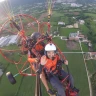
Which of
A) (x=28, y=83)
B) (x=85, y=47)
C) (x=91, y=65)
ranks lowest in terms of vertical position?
(x=85, y=47)

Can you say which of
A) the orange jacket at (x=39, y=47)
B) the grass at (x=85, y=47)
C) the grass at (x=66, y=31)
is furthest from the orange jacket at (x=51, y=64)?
the grass at (x=66, y=31)

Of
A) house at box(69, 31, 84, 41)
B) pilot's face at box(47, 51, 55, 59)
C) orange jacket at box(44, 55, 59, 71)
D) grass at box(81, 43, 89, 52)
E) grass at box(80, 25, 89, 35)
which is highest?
pilot's face at box(47, 51, 55, 59)

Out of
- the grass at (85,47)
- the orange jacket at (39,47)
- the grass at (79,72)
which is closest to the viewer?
the orange jacket at (39,47)

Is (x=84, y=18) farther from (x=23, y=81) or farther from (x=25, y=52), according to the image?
(x=25, y=52)

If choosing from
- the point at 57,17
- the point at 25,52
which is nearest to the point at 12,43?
the point at 57,17

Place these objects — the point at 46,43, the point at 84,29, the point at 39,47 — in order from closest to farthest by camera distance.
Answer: the point at 39,47 < the point at 46,43 < the point at 84,29

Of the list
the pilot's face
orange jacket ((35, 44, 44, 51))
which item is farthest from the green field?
the pilot's face

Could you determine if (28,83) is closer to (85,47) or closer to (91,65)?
(91,65)

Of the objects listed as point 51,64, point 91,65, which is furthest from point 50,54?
point 91,65

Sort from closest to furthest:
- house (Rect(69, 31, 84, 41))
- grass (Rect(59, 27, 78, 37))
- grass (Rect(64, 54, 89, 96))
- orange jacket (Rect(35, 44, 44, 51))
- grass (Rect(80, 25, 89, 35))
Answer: orange jacket (Rect(35, 44, 44, 51)) → grass (Rect(64, 54, 89, 96)) → house (Rect(69, 31, 84, 41)) → grass (Rect(59, 27, 78, 37)) → grass (Rect(80, 25, 89, 35))

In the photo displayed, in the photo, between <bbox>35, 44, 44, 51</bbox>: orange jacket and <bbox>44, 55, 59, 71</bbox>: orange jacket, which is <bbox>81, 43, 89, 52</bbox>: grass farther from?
<bbox>44, 55, 59, 71</bbox>: orange jacket

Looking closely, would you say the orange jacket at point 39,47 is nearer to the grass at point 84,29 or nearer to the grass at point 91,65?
the grass at point 91,65
